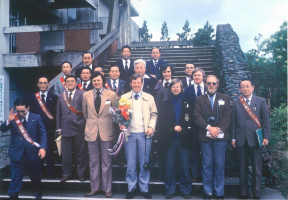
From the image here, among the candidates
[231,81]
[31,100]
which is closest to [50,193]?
[31,100]

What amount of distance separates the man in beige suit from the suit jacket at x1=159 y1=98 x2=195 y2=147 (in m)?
0.94

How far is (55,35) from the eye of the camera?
13.0 m

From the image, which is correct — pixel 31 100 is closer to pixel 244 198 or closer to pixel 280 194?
pixel 244 198

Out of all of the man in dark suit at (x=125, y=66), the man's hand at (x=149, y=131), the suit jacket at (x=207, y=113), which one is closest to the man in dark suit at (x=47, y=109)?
the man in dark suit at (x=125, y=66)

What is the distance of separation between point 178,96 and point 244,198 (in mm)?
2071

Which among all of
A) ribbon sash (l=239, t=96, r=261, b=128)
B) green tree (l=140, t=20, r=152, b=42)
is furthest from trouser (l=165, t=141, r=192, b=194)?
green tree (l=140, t=20, r=152, b=42)

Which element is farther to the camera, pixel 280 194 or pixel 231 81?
pixel 231 81

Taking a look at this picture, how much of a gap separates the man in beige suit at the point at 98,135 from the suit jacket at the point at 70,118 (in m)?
0.27

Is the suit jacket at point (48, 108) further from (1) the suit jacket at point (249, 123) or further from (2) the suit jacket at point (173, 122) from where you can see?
(1) the suit jacket at point (249, 123)

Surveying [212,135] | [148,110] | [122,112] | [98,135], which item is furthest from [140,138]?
[212,135]

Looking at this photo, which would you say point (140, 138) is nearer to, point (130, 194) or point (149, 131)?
point (149, 131)

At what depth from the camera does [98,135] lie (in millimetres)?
4047

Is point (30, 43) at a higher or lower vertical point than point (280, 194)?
higher

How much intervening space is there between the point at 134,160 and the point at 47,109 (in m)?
2.05
